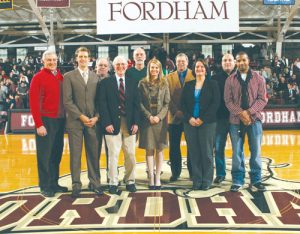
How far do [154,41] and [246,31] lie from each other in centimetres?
413

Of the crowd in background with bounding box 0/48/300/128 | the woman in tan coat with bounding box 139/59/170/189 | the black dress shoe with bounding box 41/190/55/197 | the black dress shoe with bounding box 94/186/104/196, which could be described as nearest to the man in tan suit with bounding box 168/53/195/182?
the woman in tan coat with bounding box 139/59/170/189

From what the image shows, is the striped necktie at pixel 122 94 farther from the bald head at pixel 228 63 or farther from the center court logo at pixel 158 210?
the bald head at pixel 228 63

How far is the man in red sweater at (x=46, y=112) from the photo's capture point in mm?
4121

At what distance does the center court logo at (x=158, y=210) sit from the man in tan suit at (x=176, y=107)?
16.5 inches

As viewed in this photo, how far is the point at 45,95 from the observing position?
4172 millimetres

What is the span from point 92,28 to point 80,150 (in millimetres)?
15454

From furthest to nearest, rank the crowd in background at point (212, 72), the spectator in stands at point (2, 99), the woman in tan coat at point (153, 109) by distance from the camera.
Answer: the spectator in stands at point (2, 99) < the crowd in background at point (212, 72) < the woman in tan coat at point (153, 109)

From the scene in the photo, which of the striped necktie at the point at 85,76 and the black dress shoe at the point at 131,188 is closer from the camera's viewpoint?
the striped necktie at the point at 85,76

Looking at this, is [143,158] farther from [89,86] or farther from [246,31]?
[246,31]

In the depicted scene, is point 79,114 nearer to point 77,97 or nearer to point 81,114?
point 81,114

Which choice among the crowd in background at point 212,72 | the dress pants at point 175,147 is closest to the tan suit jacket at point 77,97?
the dress pants at point 175,147

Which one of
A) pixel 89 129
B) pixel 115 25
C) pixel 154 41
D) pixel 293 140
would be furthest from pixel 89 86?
pixel 154 41

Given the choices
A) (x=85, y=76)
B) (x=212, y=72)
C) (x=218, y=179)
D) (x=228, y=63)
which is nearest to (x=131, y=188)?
(x=218, y=179)

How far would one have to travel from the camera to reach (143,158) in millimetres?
6398
